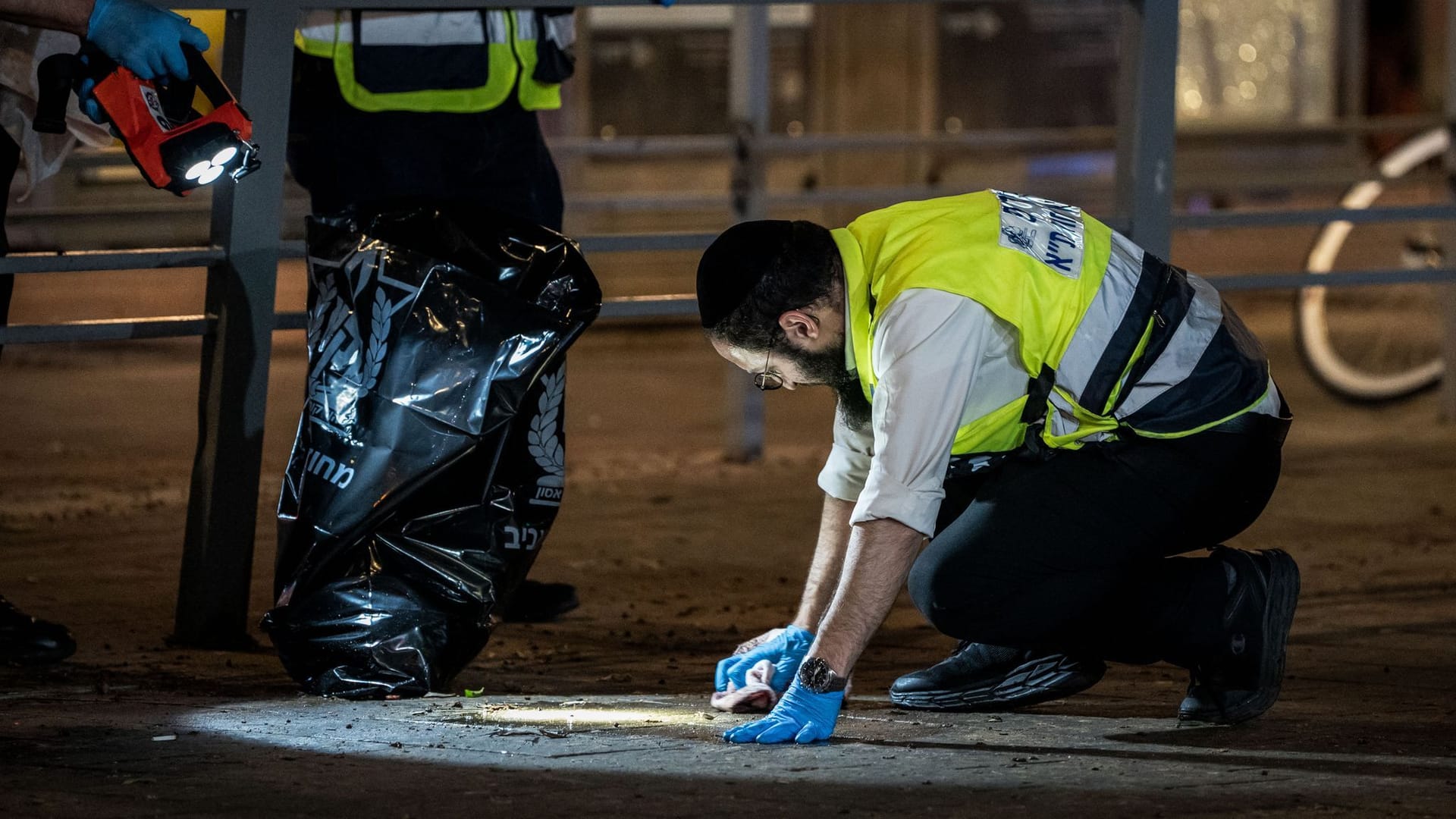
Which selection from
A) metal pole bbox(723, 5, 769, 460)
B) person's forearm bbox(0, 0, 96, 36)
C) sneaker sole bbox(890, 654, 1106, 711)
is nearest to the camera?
person's forearm bbox(0, 0, 96, 36)

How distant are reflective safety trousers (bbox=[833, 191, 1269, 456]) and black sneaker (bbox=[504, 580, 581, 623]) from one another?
1361 mm

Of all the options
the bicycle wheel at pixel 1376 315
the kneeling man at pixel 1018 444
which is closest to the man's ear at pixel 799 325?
the kneeling man at pixel 1018 444

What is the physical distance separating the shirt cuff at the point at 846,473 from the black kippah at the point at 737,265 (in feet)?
1.50

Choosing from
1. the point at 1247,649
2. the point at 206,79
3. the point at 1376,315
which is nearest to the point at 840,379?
the point at 1247,649

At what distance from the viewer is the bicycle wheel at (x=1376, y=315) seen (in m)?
7.48

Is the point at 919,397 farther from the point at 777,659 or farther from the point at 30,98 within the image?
the point at 30,98

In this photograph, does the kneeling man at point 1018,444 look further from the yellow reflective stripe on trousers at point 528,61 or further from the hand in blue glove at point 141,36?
the yellow reflective stripe on trousers at point 528,61

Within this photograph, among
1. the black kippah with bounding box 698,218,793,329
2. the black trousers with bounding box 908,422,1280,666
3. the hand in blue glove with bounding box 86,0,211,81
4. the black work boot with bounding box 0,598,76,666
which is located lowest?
the black work boot with bounding box 0,598,76,666

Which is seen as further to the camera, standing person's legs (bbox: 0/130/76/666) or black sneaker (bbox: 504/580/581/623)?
black sneaker (bbox: 504/580/581/623)

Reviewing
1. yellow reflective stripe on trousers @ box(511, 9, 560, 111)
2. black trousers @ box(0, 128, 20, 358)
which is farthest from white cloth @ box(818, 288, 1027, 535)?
black trousers @ box(0, 128, 20, 358)

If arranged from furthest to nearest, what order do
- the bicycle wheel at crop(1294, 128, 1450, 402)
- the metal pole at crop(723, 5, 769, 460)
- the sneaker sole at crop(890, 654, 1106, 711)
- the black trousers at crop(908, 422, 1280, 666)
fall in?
the bicycle wheel at crop(1294, 128, 1450, 402) → the metal pole at crop(723, 5, 769, 460) → the sneaker sole at crop(890, 654, 1106, 711) → the black trousers at crop(908, 422, 1280, 666)

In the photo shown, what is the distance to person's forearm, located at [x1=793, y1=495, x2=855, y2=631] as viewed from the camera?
3.35 m

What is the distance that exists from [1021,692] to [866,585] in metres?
0.60

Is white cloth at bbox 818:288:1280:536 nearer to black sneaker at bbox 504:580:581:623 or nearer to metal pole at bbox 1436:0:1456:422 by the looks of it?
black sneaker at bbox 504:580:581:623
